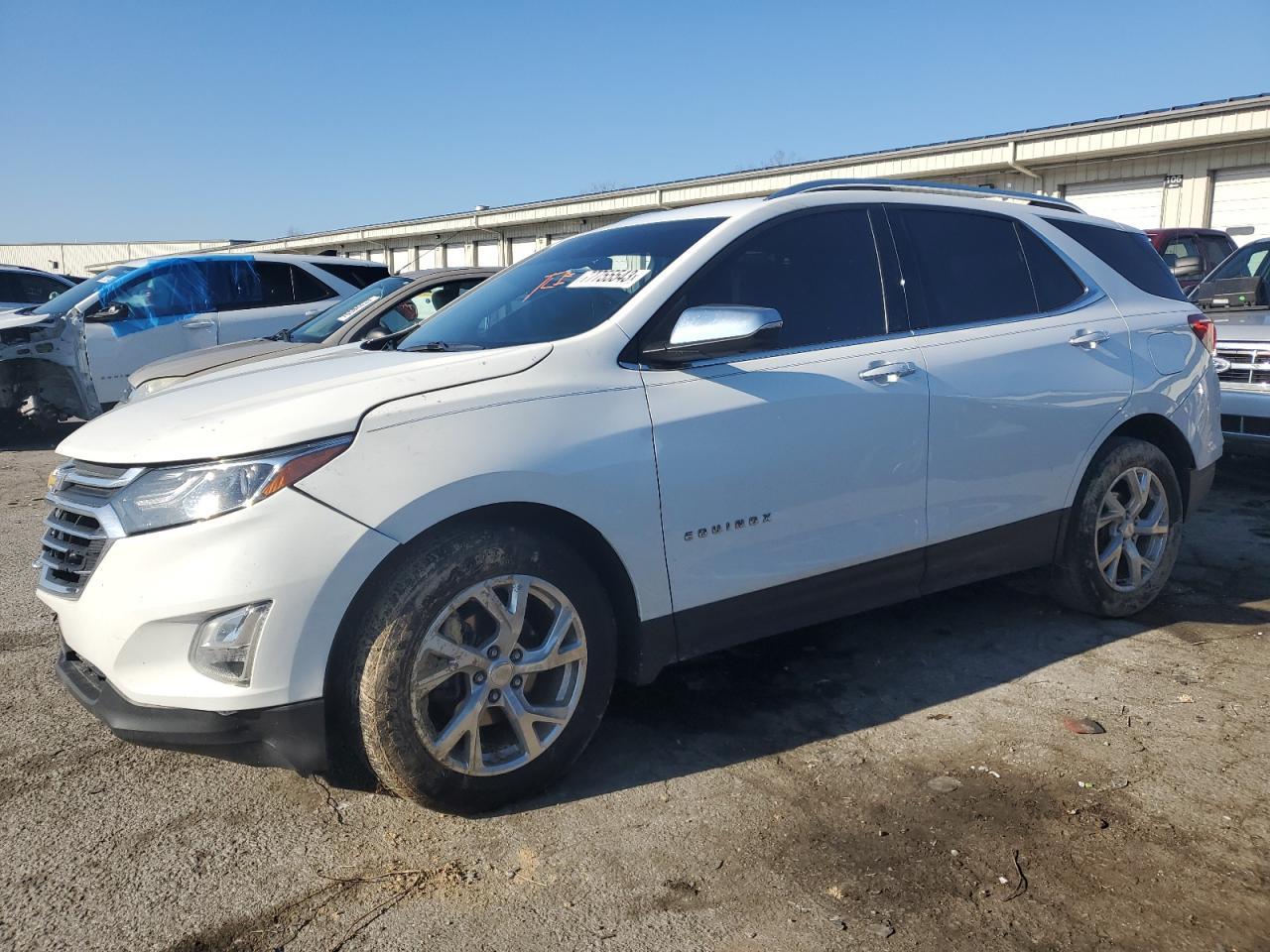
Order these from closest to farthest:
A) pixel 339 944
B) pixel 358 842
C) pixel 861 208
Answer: pixel 339 944
pixel 358 842
pixel 861 208

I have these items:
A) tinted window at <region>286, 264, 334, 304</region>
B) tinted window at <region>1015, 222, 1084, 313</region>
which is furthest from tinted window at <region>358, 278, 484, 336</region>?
tinted window at <region>1015, 222, 1084, 313</region>

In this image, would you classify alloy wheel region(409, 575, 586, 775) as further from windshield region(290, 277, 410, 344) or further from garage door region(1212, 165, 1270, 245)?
garage door region(1212, 165, 1270, 245)

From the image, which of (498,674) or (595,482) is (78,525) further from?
(595,482)

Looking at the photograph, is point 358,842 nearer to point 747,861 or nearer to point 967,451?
point 747,861

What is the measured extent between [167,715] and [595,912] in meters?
1.23

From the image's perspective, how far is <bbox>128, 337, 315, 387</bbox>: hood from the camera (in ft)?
23.6

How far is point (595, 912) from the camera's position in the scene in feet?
8.14

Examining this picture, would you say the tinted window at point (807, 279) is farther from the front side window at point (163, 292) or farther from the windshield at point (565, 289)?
the front side window at point (163, 292)

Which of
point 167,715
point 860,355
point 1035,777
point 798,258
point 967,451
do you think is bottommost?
point 1035,777

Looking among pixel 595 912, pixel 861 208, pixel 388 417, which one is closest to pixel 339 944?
pixel 595 912

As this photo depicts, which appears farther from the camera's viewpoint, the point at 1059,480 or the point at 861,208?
the point at 1059,480

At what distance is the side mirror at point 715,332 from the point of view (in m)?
3.10

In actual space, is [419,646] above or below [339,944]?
above

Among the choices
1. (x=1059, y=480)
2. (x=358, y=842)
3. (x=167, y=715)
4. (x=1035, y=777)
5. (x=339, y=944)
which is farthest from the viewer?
(x=1059, y=480)
